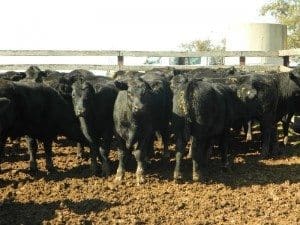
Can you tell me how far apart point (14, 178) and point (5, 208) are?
5.71ft

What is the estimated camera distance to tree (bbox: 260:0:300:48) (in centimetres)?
3916

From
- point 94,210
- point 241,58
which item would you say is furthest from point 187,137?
point 241,58

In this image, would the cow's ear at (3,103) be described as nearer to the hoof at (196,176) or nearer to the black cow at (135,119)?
the black cow at (135,119)

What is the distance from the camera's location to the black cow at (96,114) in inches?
353

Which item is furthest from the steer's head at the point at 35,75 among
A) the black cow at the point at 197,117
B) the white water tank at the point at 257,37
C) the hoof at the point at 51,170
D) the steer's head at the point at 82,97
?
the white water tank at the point at 257,37

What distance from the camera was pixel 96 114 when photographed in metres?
9.23

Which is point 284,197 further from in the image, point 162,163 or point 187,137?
point 162,163

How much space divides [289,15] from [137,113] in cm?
3510

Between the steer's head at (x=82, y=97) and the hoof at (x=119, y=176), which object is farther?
the steer's head at (x=82, y=97)

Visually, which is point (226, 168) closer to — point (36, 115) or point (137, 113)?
point (137, 113)

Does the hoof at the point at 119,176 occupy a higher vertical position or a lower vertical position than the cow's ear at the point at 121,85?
lower

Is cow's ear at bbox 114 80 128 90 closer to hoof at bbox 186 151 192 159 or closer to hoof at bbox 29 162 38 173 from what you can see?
hoof at bbox 186 151 192 159

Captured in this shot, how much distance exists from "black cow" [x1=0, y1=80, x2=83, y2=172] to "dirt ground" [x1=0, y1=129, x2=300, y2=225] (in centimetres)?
62

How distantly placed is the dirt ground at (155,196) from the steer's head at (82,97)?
1209 mm
